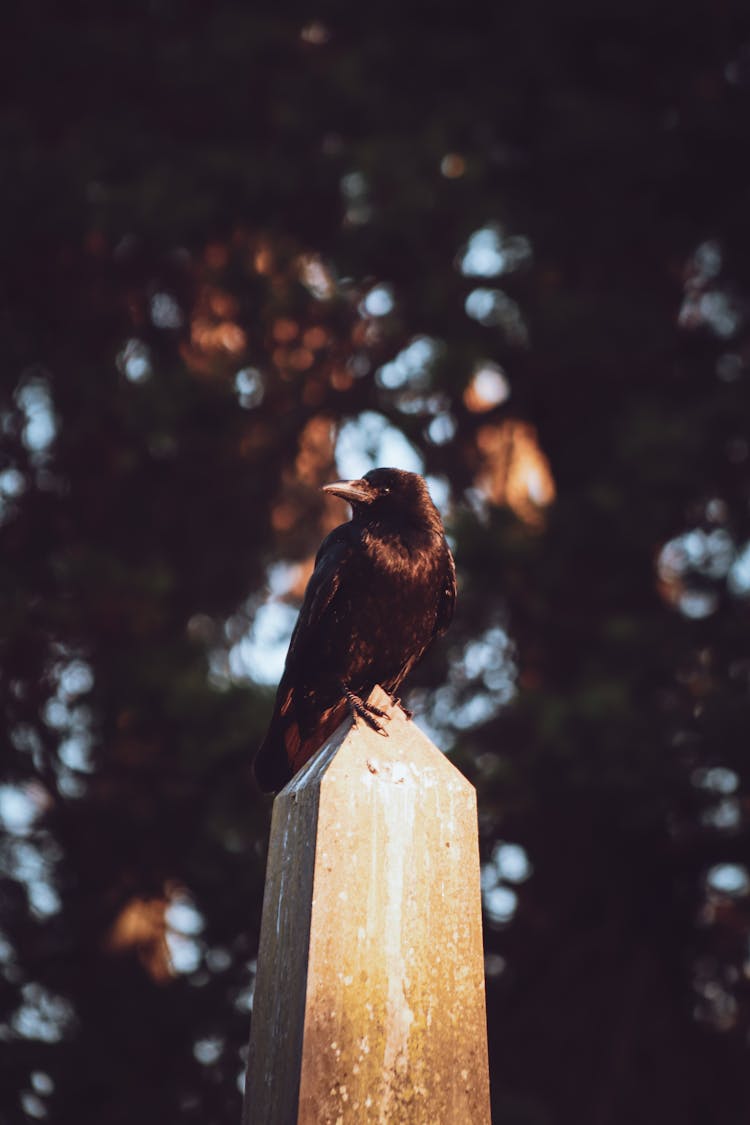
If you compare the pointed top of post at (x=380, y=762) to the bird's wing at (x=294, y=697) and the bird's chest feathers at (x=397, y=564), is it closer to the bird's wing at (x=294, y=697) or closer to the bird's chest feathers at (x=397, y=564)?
the bird's wing at (x=294, y=697)

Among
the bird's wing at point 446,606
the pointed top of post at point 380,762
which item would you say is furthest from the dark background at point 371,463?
the pointed top of post at point 380,762

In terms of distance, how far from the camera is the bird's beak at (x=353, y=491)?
3.09m

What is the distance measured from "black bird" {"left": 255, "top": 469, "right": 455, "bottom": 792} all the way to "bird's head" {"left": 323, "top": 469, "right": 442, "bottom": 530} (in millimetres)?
12

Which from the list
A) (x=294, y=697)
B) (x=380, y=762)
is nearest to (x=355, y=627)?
(x=294, y=697)

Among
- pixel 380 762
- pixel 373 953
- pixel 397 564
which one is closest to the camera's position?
pixel 373 953

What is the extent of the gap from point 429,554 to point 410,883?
4.15ft

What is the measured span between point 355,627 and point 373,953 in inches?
48.0

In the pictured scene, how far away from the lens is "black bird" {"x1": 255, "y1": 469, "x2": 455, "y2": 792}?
2.78 meters

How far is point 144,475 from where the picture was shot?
6.48m

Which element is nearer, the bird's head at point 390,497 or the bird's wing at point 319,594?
the bird's wing at point 319,594

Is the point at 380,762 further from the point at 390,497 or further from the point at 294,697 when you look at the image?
the point at 390,497

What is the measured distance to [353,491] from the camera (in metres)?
3.11

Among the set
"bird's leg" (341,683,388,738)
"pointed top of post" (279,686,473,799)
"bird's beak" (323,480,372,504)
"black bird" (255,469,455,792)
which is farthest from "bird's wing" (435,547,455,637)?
"pointed top of post" (279,686,473,799)

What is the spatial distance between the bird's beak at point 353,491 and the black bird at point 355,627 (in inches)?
2.8
